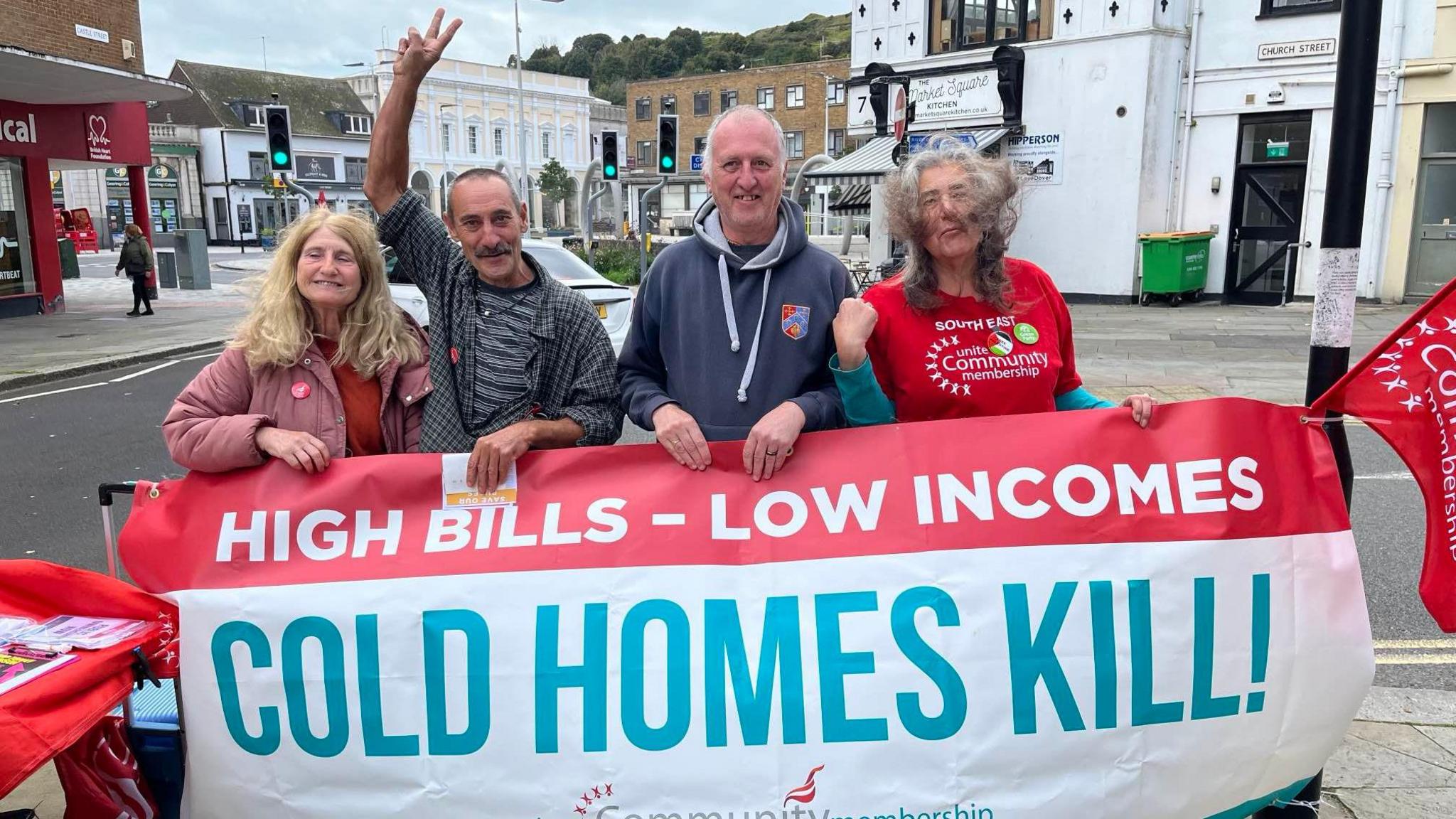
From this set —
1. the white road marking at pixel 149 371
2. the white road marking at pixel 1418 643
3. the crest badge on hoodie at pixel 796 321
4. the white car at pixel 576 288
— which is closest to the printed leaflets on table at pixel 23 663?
the crest badge on hoodie at pixel 796 321

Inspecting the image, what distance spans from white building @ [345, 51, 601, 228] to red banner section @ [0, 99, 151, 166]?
4772 centimetres

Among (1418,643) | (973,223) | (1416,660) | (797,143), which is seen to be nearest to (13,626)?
(973,223)

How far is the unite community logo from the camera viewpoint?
2.37m

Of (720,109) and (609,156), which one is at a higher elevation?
(720,109)

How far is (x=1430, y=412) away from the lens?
2414 millimetres

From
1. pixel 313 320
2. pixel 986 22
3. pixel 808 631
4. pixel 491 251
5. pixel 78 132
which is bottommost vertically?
pixel 808 631

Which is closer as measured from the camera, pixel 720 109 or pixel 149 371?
pixel 149 371

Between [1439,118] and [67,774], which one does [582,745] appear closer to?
[67,774]

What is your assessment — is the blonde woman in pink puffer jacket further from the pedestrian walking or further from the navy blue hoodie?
the pedestrian walking

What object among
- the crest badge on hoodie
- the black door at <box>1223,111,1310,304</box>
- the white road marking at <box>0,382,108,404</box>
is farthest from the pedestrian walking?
the black door at <box>1223,111,1310,304</box>

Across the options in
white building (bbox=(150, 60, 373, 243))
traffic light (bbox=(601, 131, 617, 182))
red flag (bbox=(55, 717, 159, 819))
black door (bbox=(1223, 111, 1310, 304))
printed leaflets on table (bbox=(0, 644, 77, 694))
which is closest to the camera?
Answer: printed leaflets on table (bbox=(0, 644, 77, 694))

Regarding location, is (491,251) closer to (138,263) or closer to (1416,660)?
(1416,660)

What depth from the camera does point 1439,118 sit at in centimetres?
1573

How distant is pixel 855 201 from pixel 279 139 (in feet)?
36.4
